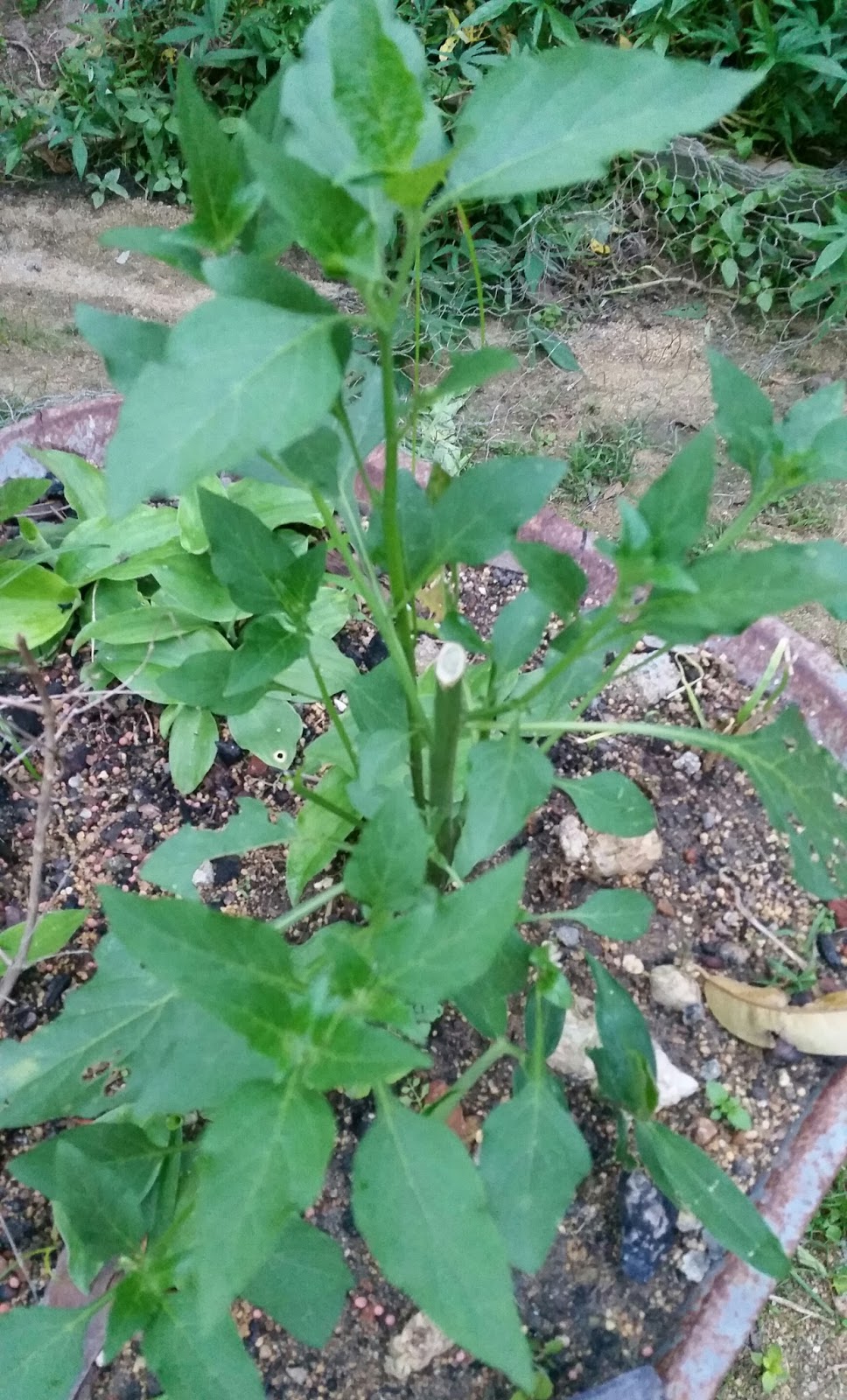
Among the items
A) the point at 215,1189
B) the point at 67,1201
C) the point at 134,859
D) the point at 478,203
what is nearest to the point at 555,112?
the point at 215,1189

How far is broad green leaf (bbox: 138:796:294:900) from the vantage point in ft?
2.97

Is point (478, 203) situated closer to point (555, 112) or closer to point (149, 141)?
point (149, 141)

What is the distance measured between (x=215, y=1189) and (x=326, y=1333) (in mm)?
328

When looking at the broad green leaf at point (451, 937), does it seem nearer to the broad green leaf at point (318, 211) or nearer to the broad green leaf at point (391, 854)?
the broad green leaf at point (391, 854)

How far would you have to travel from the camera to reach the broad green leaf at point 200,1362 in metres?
0.71

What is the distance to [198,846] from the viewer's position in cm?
92

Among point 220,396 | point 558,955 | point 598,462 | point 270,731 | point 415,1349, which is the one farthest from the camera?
point 598,462

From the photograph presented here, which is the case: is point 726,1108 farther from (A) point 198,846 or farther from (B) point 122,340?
(B) point 122,340

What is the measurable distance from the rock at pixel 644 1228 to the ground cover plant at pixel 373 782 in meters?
0.09

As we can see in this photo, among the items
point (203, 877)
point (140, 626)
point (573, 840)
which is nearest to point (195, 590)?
point (140, 626)

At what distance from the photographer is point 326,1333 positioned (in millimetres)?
761

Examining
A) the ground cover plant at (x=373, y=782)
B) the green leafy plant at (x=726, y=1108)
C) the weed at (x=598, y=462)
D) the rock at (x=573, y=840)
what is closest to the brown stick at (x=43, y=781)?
the ground cover plant at (x=373, y=782)

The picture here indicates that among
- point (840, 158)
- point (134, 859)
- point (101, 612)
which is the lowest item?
point (134, 859)

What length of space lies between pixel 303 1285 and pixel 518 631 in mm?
536
